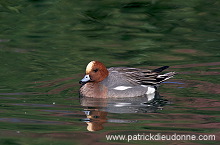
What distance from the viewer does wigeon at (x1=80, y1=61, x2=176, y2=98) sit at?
11.4m

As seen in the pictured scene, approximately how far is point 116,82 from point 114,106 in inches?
31.8

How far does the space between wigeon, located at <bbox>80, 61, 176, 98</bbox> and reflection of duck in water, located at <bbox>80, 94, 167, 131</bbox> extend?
0.12 meters

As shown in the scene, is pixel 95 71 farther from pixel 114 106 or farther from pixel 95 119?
pixel 95 119

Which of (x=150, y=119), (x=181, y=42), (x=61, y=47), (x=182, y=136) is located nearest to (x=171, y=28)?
(x=181, y=42)

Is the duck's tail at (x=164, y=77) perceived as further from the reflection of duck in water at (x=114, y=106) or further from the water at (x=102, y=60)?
the reflection of duck in water at (x=114, y=106)

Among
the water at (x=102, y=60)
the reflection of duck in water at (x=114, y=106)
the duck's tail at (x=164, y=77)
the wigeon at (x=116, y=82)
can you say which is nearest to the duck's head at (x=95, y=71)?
the wigeon at (x=116, y=82)

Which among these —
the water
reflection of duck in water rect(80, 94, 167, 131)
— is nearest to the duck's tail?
the water

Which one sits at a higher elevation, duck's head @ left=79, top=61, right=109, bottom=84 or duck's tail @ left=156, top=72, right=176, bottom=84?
duck's head @ left=79, top=61, right=109, bottom=84

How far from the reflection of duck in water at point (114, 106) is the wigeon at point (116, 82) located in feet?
0.39

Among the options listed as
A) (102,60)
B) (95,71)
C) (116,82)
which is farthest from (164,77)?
(102,60)

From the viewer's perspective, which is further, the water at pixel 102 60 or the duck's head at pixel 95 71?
the duck's head at pixel 95 71

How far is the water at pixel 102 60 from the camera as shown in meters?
9.33

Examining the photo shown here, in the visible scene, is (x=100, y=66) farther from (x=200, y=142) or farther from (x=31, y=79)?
(x=200, y=142)

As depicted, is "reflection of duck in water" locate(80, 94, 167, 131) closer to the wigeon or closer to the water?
the water
